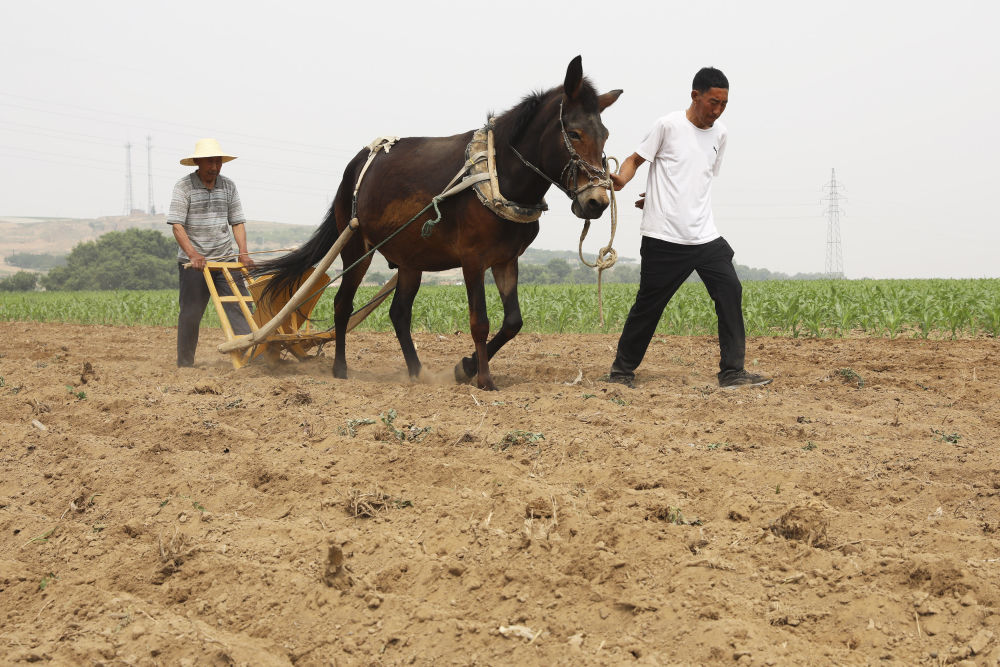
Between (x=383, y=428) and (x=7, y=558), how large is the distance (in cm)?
190

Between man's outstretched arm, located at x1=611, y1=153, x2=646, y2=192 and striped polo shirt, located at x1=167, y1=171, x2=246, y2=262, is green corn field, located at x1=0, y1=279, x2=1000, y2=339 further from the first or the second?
man's outstretched arm, located at x1=611, y1=153, x2=646, y2=192

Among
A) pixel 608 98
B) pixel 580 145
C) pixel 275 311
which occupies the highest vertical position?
pixel 608 98

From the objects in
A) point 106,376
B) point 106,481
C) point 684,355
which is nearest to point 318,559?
point 106,481

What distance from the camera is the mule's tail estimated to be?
25.2 feet

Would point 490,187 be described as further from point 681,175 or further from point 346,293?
point 346,293

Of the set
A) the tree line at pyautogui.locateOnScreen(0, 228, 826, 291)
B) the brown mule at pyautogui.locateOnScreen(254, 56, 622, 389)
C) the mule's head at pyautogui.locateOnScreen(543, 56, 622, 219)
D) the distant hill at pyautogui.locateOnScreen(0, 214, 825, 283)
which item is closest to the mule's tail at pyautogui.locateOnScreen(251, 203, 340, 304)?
the brown mule at pyautogui.locateOnScreen(254, 56, 622, 389)

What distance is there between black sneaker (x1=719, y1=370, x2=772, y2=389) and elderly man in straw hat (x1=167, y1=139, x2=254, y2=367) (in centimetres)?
436

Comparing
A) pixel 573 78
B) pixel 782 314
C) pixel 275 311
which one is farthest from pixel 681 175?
pixel 782 314

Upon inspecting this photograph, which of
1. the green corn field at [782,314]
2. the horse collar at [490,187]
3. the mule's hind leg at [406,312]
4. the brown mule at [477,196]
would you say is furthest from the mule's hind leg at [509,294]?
the green corn field at [782,314]

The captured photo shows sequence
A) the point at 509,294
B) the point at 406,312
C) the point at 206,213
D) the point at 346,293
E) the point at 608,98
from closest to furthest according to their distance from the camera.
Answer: the point at 608,98 → the point at 509,294 → the point at 406,312 → the point at 346,293 → the point at 206,213

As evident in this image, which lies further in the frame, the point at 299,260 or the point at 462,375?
the point at 299,260

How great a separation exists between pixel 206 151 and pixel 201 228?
0.71 m

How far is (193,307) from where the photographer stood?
8000 millimetres

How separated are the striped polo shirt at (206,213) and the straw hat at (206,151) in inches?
6.8
